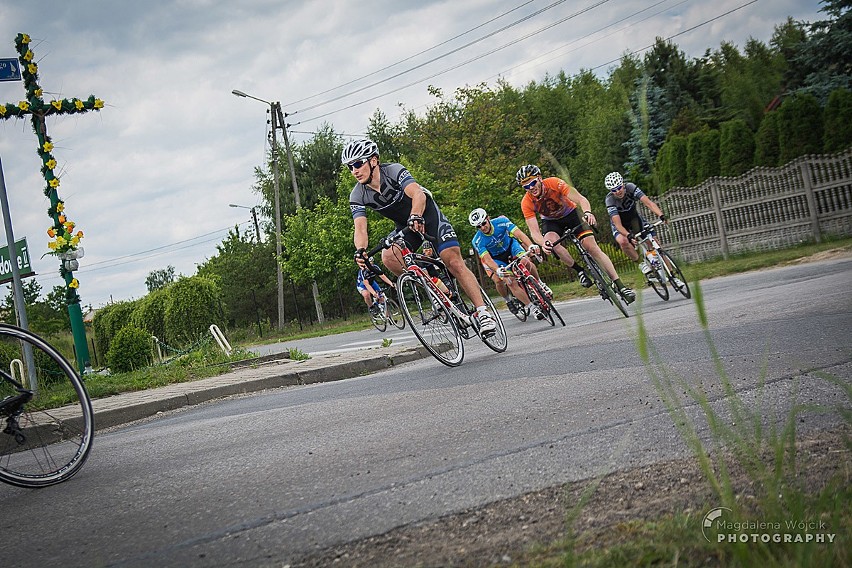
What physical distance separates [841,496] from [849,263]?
41.7ft

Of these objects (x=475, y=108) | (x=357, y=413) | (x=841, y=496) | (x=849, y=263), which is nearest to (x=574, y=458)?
(x=841, y=496)

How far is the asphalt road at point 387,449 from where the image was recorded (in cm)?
307

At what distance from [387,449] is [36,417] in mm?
2159

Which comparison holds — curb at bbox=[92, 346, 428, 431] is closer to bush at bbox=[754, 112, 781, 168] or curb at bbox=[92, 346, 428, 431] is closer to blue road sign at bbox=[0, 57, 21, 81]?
blue road sign at bbox=[0, 57, 21, 81]

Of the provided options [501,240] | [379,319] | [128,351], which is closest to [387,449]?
[501,240]

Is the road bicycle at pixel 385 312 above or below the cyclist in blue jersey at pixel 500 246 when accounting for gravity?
below

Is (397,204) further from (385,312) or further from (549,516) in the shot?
(385,312)

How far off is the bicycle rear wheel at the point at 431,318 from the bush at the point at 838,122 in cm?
1964

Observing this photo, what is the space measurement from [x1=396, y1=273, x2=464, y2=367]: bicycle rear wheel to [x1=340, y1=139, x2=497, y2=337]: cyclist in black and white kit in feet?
0.84

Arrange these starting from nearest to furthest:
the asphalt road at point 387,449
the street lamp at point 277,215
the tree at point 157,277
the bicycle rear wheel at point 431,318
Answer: the asphalt road at point 387,449, the bicycle rear wheel at point 431,318, the street lamp at point 277,215, the tree at point 157,277

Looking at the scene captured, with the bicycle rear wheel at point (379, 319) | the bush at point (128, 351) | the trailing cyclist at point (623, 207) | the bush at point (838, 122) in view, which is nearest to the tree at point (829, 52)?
the bush at point (838, 122)

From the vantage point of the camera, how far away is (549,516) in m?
2.62

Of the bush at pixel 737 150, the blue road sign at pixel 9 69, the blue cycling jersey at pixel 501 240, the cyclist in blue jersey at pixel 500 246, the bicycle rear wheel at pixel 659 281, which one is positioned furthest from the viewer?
the bush at pixel 737 150

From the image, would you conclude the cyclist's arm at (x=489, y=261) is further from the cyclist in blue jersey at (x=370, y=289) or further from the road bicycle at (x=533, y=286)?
the cyclist in blue jersey at (x=370, y=289)
